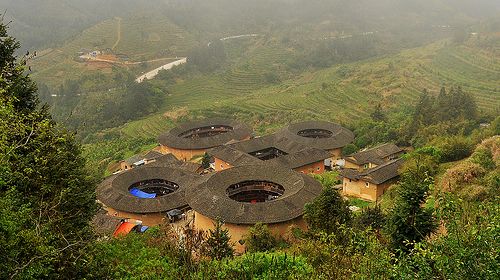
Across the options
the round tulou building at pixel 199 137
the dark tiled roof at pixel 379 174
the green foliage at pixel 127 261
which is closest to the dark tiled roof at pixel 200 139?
the round tulou building at pixel 199 137

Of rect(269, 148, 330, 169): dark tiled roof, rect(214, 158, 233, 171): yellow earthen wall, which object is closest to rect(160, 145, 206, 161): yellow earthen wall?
rect(214, 158, 233, 171): yellow earthen wall

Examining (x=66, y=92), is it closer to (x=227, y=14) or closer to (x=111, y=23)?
(x=111, y=23)

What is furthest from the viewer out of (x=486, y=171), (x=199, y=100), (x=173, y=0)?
(x=173, y=0)

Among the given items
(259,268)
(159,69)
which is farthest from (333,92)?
(259,268)

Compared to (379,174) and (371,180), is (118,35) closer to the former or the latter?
(379,174)

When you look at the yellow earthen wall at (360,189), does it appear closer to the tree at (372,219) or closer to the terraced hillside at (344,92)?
the tree at (372,219)

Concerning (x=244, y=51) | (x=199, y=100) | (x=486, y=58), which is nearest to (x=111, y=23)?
(x=244, y=51)
